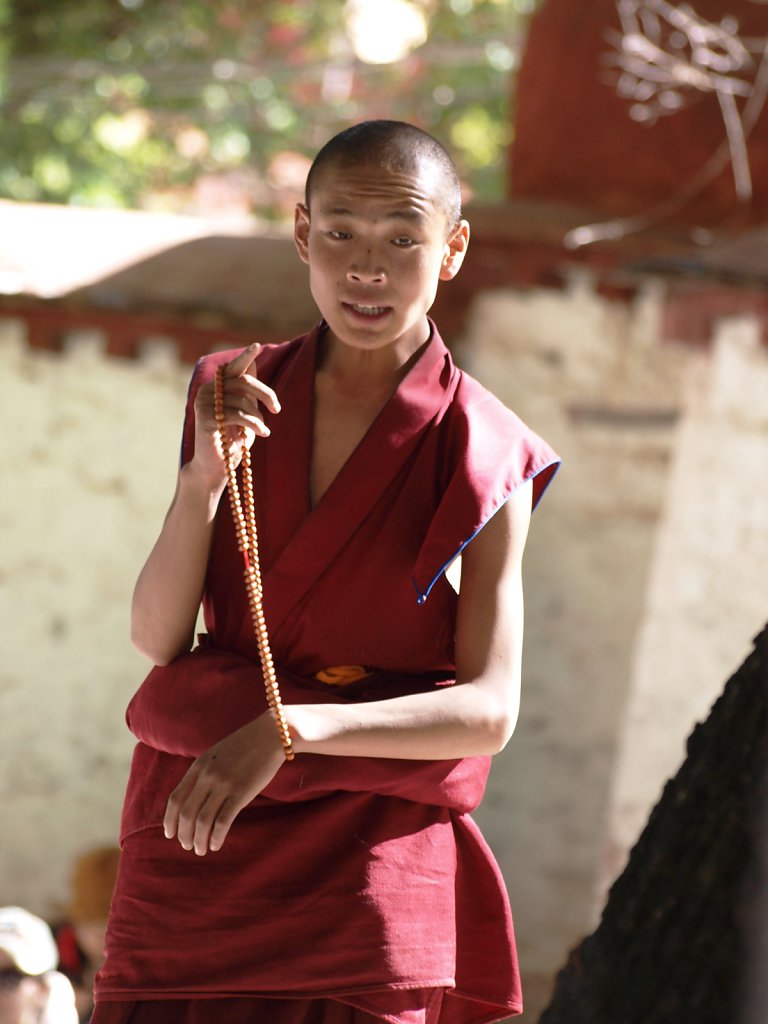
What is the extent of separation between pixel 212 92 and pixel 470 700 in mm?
9210

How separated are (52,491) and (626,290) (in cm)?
180

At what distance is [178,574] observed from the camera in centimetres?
188

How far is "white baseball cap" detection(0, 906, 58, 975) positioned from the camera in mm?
2771

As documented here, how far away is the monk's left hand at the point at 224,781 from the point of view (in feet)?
5.60

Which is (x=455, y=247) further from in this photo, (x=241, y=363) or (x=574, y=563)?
(x=574, y=563)

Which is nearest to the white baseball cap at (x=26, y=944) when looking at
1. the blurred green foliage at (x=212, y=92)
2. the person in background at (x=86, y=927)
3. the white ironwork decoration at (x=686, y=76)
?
the person in background at (x=86, y=927)

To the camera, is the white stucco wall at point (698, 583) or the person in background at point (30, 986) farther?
the white stucco wall at point (698, 583)

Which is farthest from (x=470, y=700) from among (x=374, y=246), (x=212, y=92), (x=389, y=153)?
(x=212, y=92)

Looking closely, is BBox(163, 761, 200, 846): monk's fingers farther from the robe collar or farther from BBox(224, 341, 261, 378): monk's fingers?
BBox(224, 341, 261, 378): monk's fingers

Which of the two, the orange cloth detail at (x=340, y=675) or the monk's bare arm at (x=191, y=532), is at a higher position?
the monk's bare arm at (x=191, y=532)

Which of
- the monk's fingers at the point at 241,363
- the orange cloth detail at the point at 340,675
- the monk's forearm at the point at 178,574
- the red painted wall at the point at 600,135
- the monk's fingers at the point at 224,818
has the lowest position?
the monk's fingers at the point at 224,818

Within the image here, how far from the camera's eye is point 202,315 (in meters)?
4.27

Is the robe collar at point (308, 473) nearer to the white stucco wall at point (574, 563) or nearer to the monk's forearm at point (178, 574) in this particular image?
the monk's forearm at point (178, 574)

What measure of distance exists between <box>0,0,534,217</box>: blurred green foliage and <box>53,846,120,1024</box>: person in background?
220 inches
